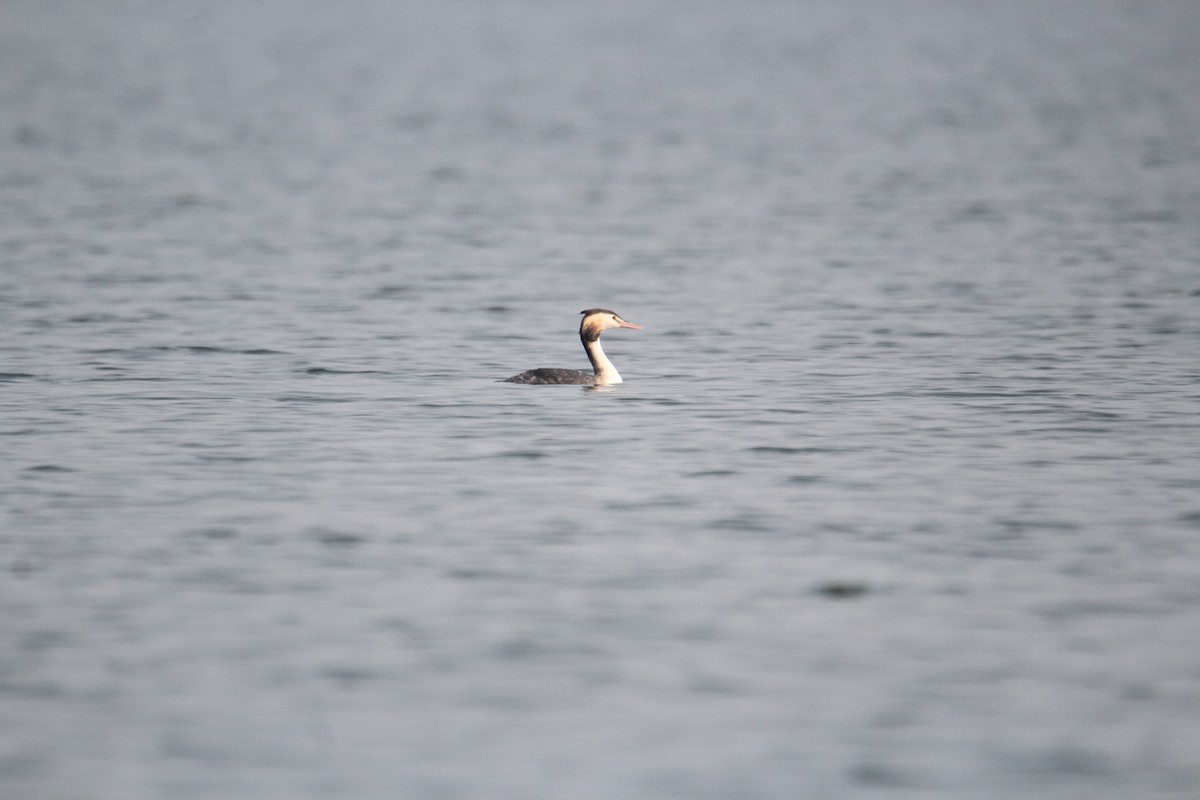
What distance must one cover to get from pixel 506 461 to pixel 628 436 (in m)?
1.60

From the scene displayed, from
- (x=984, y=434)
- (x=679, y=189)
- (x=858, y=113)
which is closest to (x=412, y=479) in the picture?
(x=984, y=434)

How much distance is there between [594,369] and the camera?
20.5 meters

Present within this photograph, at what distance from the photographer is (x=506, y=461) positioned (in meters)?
16.5

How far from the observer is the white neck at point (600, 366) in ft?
66.6

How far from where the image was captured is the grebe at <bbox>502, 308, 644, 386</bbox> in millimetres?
20266

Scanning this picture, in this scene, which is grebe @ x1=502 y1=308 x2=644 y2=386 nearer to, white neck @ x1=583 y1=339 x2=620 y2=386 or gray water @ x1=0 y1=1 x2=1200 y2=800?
white neck @ x1=583 y1=339 x2=620 y2=386

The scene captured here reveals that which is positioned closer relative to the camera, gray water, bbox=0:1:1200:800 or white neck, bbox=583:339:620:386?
gray water, bbox=0:1:1200:800

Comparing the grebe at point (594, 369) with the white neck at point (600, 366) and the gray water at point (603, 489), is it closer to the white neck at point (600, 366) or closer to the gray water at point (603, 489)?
the white neck at point (600, 366)

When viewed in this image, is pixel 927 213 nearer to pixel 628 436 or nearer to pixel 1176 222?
pixel 1176 222

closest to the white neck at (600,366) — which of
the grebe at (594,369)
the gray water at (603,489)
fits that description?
the grebe at (594,369)

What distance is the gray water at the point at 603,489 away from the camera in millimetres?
9711

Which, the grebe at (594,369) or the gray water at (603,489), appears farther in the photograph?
the grebe at (594,369)

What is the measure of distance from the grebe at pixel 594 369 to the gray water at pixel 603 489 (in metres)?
0.21

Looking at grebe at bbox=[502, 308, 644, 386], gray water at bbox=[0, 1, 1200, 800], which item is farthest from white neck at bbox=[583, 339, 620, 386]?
gray water at bbox=[0, 1, 1200, 800]
